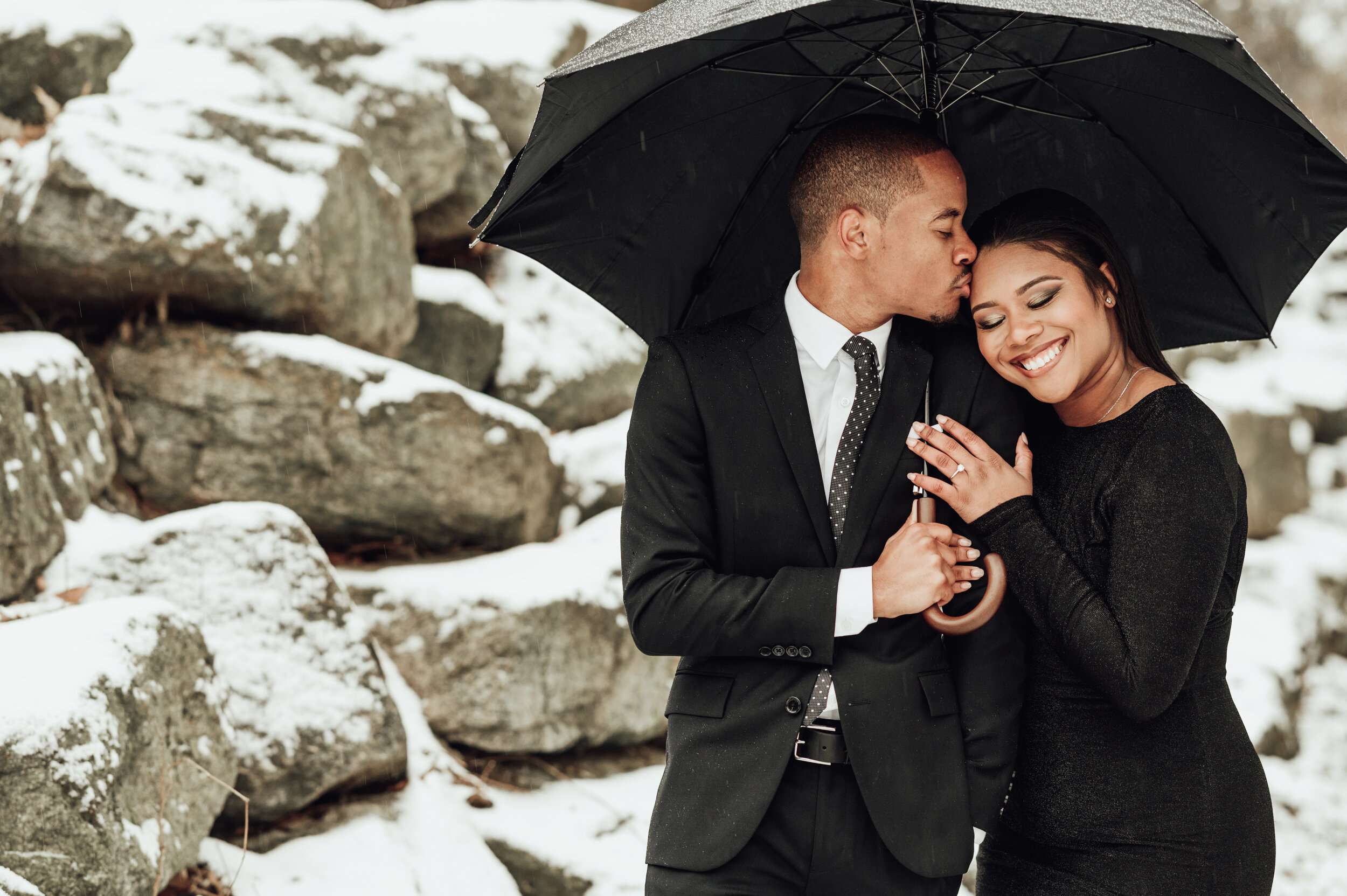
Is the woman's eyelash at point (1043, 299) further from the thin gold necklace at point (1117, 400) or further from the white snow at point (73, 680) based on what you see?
the white snow at point (73, 680)

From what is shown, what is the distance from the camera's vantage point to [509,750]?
5211mm

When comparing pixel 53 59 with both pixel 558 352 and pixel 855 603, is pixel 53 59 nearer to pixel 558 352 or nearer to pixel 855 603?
pixel 558 352

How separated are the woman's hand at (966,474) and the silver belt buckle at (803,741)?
54 centimetres

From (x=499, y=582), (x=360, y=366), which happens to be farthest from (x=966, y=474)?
(x=360, y=366)

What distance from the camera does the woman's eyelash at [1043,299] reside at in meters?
2.59

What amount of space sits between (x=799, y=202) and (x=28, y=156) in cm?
391

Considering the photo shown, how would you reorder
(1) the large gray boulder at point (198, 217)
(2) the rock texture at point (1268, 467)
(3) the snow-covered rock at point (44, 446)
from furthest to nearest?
1. (2) the rock texture at point (1268, 467)
2. (1) the large gray boulder at point (198, 217)
3. (3) the snow-covered rock at point (44, 446)

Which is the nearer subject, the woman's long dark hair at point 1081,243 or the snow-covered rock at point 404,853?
the woman's long dark hair at point 1081,243

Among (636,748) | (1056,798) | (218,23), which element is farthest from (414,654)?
(218,23)

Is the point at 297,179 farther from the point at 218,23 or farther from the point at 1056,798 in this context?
the point at 1056,798

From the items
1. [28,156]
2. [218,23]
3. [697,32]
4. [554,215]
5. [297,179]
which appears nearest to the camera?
[697,32]

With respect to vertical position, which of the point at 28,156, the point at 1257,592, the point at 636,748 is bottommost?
the point at 636,748

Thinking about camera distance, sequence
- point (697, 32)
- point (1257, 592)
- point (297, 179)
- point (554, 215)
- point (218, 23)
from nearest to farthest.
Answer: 1. point (697, 32)
2. point (554, 215)
3. point (297, 179)
4. point (218, 23)
5. point (1257, 592)

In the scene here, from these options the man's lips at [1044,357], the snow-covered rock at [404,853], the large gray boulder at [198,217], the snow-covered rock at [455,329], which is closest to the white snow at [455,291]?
the snow-covered rock at [455,329]
